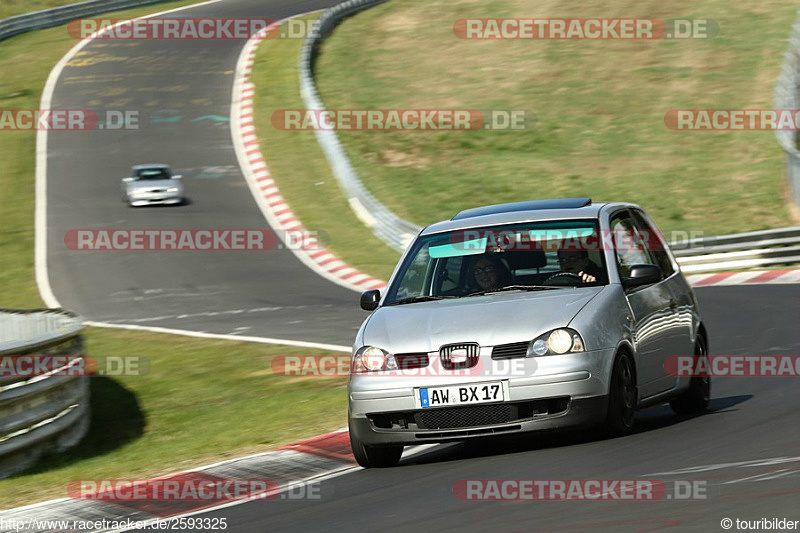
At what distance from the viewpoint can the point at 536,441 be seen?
30.0 feet

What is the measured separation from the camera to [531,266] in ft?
30.3

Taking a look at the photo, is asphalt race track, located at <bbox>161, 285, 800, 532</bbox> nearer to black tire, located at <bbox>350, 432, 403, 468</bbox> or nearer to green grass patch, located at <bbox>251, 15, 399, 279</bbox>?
black tire, located at <bbox>350, 432, 403, 468</bbox>

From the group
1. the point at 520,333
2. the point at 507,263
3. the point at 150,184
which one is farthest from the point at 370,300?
the point at 150,184

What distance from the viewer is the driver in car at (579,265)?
9133 millimetres

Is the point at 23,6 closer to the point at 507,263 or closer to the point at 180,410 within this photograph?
the point at 180,410

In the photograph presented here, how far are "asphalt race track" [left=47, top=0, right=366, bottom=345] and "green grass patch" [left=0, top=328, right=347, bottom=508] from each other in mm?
1421

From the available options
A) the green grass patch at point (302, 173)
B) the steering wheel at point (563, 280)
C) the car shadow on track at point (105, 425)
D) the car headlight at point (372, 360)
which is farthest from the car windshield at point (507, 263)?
the green grass patch at point (302, 173)

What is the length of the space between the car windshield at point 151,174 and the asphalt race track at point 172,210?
714 millimetres

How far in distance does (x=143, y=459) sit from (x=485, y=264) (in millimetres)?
3559

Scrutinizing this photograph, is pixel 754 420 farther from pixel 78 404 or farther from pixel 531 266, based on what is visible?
pixel 78 404

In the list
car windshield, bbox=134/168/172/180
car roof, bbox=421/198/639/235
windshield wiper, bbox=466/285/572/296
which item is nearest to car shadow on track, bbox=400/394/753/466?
windshield wiper, bbox=466/285/572/296

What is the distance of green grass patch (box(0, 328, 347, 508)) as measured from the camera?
10.6 metres

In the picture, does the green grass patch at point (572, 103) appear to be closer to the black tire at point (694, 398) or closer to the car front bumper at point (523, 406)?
the black tire at point (694, 398)

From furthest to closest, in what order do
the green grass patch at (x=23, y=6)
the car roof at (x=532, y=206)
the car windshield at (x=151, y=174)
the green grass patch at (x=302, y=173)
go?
1. the green grass patch at (x=23, y=6)
2. the car windshield at (x=151, y=174)
3. the green grass patch at (x=302, y=173)
4. the car roof at (x=532, y=206)
